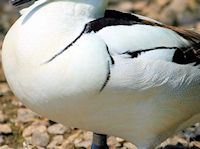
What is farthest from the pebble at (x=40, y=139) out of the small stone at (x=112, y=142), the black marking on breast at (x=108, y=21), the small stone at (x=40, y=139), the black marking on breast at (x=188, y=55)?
the black marking on breast at (x=188, y=55)

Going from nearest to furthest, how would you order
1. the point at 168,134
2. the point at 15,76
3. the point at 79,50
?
the point at 79,50
the point at 15,76
the point at 168,134

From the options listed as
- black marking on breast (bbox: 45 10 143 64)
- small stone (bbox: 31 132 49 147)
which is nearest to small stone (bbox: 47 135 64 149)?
small stone (bbox: 31 132 49 147)

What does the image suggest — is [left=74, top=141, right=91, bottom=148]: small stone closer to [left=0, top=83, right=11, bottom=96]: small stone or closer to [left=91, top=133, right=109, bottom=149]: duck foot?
[left=91, top=133, right=109, bottom=149]: duck foot

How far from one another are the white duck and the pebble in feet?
2.83

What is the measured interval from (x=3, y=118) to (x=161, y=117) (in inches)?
52.8

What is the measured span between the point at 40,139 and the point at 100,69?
1169mm

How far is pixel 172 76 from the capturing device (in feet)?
7.26

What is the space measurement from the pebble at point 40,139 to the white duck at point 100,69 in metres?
0.86

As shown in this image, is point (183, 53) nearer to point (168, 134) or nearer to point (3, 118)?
point (168, 134)

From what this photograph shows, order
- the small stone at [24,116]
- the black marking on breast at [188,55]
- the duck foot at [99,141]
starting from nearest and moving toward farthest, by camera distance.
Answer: the black marking on breast at [188,55] → the duck foot at [99,141] → the small stone at [24,116]

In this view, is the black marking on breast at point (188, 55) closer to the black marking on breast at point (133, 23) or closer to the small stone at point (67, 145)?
the black marking on breast at point (133, 23)

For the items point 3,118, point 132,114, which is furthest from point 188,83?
point 3,118

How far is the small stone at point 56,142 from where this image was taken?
3.12 meters

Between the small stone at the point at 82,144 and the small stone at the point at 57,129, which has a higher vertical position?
the small stone at the point at 82,144
